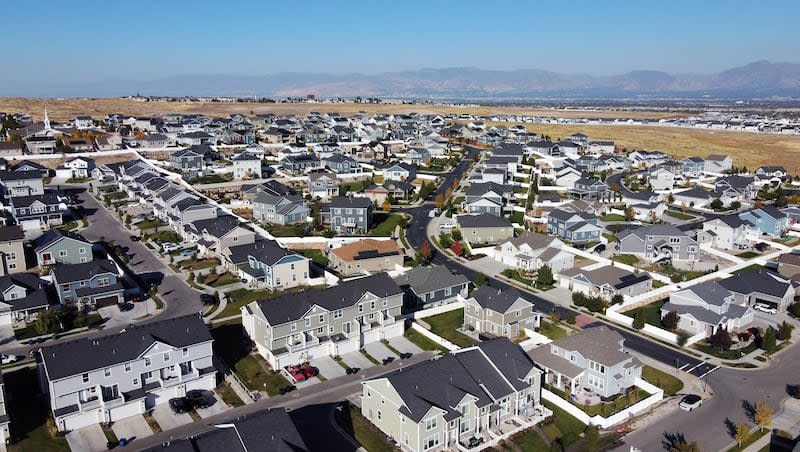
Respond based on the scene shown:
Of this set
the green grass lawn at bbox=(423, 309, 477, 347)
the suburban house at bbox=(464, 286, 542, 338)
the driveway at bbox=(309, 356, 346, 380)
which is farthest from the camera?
the suburban house at bbox=(464, 286, 542, 338)

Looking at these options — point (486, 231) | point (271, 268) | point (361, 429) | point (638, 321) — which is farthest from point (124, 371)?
point (486, 231)

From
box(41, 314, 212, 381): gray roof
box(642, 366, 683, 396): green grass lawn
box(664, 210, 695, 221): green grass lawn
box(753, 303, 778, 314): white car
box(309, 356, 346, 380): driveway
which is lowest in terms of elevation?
box(642, 366, 683, 396): green grass lawn

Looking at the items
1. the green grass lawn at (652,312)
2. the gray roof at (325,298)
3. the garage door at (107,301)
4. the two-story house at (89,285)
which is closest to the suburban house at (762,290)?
the green grass lawn at (652,312)

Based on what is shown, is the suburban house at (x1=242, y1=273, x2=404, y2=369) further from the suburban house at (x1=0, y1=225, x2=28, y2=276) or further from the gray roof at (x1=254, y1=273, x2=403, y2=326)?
the suburban house at (x1=0, y1=225, x2=28, y2=276)

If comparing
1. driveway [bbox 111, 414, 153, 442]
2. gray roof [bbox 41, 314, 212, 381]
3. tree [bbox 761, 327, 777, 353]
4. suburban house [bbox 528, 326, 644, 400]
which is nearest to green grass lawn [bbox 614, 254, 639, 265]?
tree [bbox 761, 327, 777, 353]

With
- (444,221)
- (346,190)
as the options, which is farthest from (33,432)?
(346,190)

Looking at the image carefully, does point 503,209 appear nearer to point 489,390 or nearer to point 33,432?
point 489,390

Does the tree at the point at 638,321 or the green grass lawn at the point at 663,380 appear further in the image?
the tree at the point at 638,321

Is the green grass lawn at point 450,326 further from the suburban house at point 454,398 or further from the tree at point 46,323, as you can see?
the tree at point 46,323
